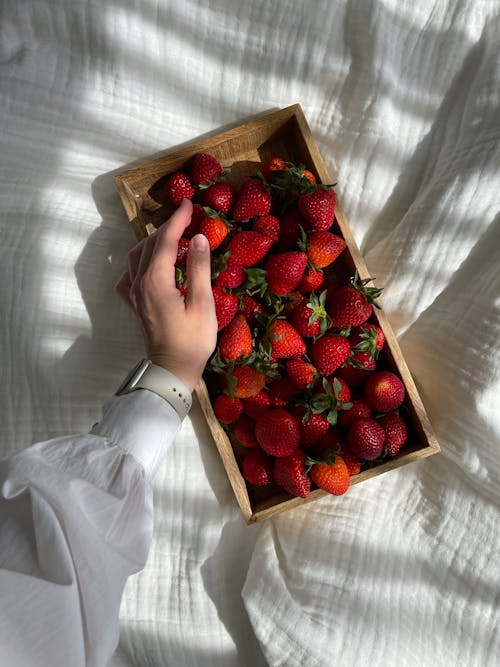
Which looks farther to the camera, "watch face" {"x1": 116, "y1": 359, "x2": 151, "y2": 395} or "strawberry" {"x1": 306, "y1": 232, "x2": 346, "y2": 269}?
"strawberry" {"x1": 306, "y1": 232, "x2": 346, "y2": 269}

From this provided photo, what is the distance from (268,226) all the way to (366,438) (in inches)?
13.8

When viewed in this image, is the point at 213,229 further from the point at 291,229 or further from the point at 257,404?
the point at 257,404

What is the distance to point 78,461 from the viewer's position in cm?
67

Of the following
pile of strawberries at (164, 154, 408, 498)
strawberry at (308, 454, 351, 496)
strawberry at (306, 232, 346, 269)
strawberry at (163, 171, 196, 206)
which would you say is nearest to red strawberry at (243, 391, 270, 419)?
pile of strawberries at (164, 154, 408, 498)

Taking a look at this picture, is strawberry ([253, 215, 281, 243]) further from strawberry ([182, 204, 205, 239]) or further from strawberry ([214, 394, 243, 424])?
strawberry ([214, 394, 243, 424])

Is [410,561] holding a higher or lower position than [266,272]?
lower

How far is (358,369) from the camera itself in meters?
0.94

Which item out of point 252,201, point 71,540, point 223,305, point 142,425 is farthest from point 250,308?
point 71,540

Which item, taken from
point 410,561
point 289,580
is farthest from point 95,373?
point 410,561

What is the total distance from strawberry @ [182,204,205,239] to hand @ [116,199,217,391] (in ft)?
0.34

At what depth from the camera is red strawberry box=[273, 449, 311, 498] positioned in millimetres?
886

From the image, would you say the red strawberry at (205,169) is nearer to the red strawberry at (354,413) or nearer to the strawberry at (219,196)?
the strawberry at (219,196)

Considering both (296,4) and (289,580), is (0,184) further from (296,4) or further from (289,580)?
(289,580)

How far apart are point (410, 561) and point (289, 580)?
0.63ft
